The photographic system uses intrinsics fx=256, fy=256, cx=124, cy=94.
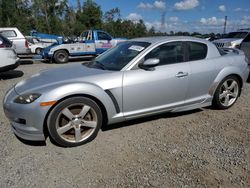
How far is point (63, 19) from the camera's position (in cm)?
3606

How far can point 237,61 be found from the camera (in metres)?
5.05

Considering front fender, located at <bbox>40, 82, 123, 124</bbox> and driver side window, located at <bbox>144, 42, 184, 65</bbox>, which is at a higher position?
Result: driver side window, located at <bbox>144, 42, 184, 65</bbox>

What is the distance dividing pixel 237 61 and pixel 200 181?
3.05 meters

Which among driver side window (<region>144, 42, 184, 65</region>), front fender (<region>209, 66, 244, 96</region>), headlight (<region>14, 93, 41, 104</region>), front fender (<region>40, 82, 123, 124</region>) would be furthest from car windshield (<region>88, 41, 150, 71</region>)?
front fender (<region>209, 66, 244, 96</region>)

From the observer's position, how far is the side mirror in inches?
156

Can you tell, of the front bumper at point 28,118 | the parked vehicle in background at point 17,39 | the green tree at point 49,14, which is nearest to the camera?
the front bumper at point 28,118

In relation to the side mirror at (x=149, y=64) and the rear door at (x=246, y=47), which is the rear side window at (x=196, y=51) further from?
the rear door at (x=246, y=47)

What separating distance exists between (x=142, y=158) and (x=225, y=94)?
258 centimetres

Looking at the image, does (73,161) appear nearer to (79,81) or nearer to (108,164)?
(108,164)

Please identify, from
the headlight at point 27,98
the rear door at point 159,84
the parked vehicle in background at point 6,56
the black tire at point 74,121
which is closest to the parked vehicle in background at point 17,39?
the parked vehicle in background at point 6,56

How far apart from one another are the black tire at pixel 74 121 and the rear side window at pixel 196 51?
1.99 meters

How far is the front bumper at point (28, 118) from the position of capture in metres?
3.38

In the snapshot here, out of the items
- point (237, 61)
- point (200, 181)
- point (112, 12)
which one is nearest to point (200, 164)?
point (200, 181)

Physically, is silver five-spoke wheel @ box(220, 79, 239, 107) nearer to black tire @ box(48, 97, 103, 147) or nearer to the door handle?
the door handle
